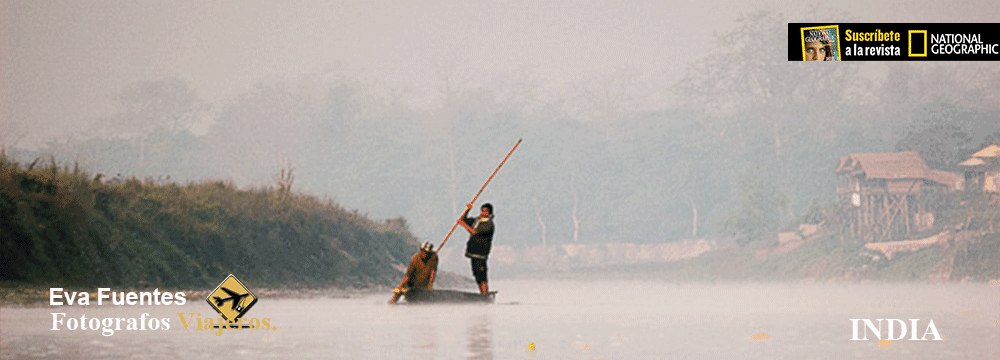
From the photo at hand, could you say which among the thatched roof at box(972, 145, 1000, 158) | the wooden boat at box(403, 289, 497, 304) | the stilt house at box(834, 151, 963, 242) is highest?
the thatched roof at box(972, 145, 1000, 158)

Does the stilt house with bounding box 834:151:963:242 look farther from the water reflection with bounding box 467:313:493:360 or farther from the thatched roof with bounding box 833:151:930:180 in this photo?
the water reflection with bounding box 467:313:493:360

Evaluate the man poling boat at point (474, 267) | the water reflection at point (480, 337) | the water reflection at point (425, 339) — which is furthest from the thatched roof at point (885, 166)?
the water reflection at point (425, 339)

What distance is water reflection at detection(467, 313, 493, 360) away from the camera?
1686 centimetres

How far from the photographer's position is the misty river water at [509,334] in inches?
669

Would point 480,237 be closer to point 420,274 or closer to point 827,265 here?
point 420,274

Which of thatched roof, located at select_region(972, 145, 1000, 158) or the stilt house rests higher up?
thatched roof, located at select_region(972, 145, 1000, 158)

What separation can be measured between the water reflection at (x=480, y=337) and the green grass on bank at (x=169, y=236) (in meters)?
7.40

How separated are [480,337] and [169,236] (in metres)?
13.9

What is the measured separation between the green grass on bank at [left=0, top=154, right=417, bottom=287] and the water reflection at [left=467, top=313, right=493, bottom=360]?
24.3 ft

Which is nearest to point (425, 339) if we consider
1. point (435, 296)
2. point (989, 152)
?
point (435, 296)

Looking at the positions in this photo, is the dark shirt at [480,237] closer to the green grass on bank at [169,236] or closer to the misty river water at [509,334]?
the misty river water at [509,334]

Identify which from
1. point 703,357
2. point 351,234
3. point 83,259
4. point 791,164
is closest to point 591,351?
point 703,357

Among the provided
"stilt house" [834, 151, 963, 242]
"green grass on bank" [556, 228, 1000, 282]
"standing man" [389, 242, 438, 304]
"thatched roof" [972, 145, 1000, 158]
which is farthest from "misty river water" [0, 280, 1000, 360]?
"thatched roof" [972, 145, 1000, 158]

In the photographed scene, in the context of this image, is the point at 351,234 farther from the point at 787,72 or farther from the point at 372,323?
the point at 787,72
